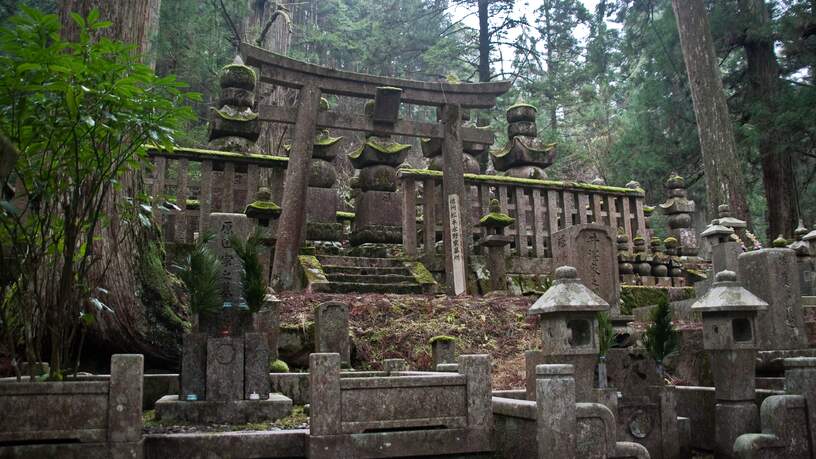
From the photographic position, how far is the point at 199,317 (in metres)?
6.38

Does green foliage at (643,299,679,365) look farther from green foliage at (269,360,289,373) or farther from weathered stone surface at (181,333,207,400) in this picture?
weathered stone surface at (181,333,207,400)

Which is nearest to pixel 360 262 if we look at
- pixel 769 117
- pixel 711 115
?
pixel 711 115

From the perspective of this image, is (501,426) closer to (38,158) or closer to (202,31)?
(38,158)

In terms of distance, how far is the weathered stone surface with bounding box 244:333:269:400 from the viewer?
6199mm

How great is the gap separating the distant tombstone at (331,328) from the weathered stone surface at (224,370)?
1889 mm

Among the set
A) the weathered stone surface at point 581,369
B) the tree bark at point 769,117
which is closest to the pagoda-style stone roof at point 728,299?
the weathered stone surface at point 581,369

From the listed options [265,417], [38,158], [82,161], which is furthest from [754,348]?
[38,158]

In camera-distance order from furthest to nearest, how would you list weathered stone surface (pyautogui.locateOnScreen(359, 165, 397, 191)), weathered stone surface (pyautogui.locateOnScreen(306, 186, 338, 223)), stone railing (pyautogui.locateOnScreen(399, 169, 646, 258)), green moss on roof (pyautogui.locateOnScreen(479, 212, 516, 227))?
weathered stone surface (pyautogui.locateOnScreen(359, 165, 397, 191)) < weathered stone surface (pyautogui.locateOnScreen(306, 186, 338, 223)) < stone railing (pyautogui.locateOnScreen(399, 169, 646, 258)) < green moss on roof (pyautogui.locateOnScreen(479, 212, 516, 227))

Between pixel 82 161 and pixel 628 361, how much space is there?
564cm

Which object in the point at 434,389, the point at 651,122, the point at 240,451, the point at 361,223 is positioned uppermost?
the point at 651,122

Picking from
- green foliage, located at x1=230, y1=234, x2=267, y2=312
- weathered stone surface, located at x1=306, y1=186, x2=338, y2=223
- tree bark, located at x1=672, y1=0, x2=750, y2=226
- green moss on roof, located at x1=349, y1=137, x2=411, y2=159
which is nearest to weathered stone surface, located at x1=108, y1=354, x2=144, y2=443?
green foliage, located at x1=230, y1=234, x2=267, y2=312

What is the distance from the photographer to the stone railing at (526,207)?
12891 mm

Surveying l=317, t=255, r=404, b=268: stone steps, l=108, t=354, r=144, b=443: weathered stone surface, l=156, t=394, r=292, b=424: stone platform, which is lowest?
l=156, t=394, r=292, b=424: stone platform

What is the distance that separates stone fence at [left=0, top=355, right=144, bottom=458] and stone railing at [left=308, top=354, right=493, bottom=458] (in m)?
1.31
